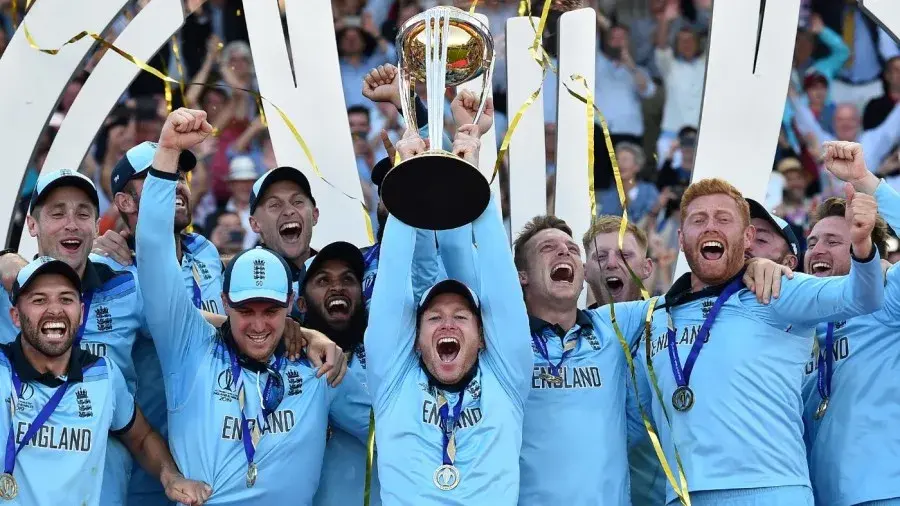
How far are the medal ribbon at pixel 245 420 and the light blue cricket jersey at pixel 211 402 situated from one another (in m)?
0.02

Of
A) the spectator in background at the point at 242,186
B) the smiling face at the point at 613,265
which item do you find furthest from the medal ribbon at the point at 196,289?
the spectator in background at the point at 242,186

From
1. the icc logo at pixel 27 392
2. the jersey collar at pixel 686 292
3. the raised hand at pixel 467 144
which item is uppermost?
the raised hand at pixel 467 144

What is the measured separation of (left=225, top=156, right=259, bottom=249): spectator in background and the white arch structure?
3.49ft

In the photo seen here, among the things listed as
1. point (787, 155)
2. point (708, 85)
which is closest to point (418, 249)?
point (708, 85)

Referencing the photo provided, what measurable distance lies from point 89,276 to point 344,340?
3.44 ft

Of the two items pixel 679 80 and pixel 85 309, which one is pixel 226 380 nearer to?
pixel 85 309

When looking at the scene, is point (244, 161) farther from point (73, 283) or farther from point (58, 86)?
point (73, 283)

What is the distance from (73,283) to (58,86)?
2363 mm

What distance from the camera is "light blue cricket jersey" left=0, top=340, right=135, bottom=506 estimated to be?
→ 501 centimetres

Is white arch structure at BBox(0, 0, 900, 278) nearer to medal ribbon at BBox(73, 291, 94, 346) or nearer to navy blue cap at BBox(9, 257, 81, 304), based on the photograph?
medal ribbon at BBox(73, 291, 94, 346)

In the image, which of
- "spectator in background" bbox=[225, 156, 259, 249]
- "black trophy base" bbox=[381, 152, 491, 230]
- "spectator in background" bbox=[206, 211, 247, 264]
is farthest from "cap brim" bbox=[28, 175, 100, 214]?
"spectator in background" bbox=[225, 156, 259, 249]

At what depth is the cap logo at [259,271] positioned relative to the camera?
5375 millimetres

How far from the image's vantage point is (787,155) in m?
9.11

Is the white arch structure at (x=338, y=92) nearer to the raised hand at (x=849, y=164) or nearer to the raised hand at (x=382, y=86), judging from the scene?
the raised hand at (x=382, y=86)
